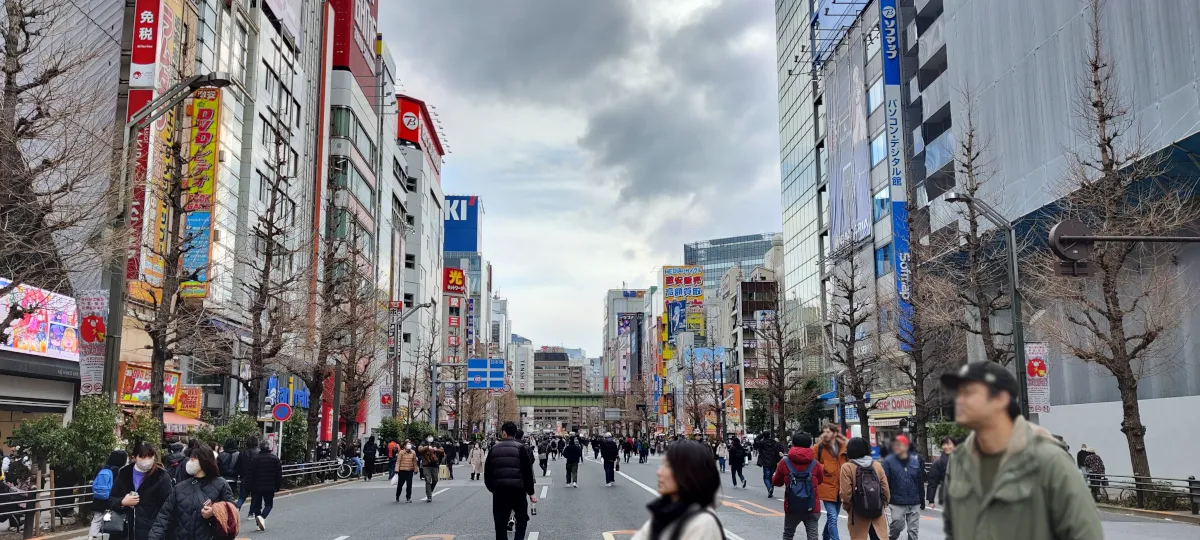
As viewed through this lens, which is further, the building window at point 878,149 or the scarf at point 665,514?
the building window at point 878,149

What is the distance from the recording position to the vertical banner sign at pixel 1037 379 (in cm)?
1867

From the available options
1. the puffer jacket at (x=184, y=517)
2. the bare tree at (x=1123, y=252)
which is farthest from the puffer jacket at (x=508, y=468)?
the bare tree at (x=1123, y=252)

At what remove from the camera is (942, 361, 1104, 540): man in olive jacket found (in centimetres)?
312

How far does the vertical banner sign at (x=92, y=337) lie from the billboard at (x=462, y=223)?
110652 millimetres

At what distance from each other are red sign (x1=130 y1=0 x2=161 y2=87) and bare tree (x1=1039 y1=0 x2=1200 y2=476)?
25.0m

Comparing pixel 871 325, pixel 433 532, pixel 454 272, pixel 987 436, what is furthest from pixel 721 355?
pixel 987 436

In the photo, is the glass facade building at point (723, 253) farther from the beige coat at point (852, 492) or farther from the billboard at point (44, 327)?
the beige coat at point (852, 492)

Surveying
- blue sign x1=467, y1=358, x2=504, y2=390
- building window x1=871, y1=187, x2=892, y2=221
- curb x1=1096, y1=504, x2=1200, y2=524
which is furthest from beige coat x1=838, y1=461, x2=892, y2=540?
blue sign x1=467, y1=358, x2=504, y2=390

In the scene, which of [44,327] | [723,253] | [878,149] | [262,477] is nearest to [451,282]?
[878,149]

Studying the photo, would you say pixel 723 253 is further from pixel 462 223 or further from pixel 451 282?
pixel 451 282

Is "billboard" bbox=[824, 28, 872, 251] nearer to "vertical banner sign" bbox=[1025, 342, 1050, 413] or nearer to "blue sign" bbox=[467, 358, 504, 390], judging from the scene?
"blue sign" bbox=[467, 358, 504, 390]

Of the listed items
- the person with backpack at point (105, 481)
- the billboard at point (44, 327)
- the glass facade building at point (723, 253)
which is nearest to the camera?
the person with backpack at point (105, 481)

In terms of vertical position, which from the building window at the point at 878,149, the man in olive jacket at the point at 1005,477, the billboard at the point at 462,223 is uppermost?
the billboard at the point at 462,223

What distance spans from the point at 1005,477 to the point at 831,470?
26.3 ft
